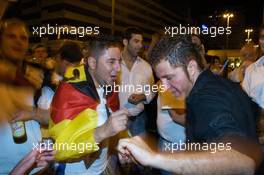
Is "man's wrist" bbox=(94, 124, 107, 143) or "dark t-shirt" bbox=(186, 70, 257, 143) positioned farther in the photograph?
"man's wrist" bbox=(94, 124, 107, 143)

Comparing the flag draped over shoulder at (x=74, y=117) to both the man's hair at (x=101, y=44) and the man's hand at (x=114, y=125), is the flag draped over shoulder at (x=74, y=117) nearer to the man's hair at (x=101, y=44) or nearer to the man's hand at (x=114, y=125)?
the man's hand at (x=114, y=125)

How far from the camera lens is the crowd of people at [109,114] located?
1.11 meters

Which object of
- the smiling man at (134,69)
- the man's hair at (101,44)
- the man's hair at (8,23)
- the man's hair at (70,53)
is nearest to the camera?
the man's hair at (8,23)

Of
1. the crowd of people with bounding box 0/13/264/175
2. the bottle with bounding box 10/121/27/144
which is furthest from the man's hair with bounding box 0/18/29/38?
the bottle with bounding box 10/121/27/144

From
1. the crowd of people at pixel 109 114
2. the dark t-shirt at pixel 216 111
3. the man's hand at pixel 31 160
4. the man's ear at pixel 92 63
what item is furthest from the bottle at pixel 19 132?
the dark t-shirt at pixel 216 111

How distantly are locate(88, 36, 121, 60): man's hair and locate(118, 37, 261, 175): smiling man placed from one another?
689mm

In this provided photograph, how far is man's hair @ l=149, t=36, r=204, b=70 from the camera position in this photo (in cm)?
137

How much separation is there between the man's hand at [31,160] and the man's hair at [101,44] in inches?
27.1

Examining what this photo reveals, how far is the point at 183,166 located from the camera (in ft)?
3.64

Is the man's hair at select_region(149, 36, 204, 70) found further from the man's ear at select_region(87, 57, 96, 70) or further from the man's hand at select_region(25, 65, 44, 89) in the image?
the man's hand at select_region(25, 65, 44, 89)

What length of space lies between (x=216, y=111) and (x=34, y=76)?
5.20 feet

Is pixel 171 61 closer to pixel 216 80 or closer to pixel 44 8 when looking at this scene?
pixel 216 80

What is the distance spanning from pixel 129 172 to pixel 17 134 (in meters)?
1.55

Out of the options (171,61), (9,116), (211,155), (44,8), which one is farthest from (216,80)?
(44,8)
